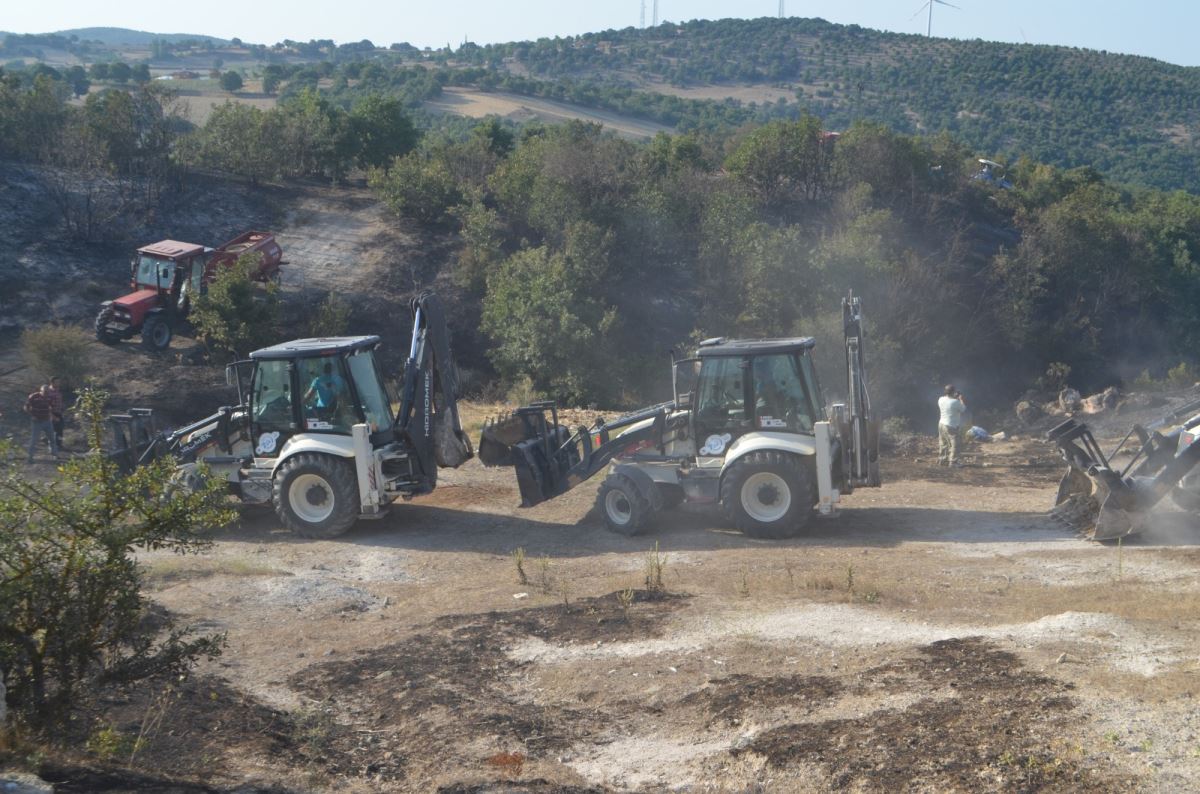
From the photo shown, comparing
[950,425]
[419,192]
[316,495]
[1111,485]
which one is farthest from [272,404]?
[419,192]

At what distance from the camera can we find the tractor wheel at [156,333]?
2522 cm

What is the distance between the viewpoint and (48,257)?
94.3 feet

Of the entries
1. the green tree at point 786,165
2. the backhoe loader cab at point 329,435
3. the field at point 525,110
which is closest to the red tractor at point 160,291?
the backhoe loader cab at point 329,435

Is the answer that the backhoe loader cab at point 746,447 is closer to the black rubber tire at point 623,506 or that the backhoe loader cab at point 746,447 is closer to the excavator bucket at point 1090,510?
the black rubber tire at point 623,506

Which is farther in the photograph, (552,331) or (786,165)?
(786,165)

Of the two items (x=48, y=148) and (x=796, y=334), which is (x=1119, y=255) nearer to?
(x=796, y=334)

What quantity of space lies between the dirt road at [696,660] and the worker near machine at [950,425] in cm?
375

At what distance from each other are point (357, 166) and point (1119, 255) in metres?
25.3

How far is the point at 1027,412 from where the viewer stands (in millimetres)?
26188

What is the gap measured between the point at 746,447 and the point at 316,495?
5399 millimetres

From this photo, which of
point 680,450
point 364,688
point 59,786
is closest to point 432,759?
point 364,688

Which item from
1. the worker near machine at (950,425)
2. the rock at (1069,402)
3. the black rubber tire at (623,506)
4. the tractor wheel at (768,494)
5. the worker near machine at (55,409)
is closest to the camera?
the tractor wheel at (768,494)

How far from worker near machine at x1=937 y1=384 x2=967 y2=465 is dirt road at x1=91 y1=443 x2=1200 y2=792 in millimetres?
3745

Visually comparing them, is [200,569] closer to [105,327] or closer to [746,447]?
[746,447]
